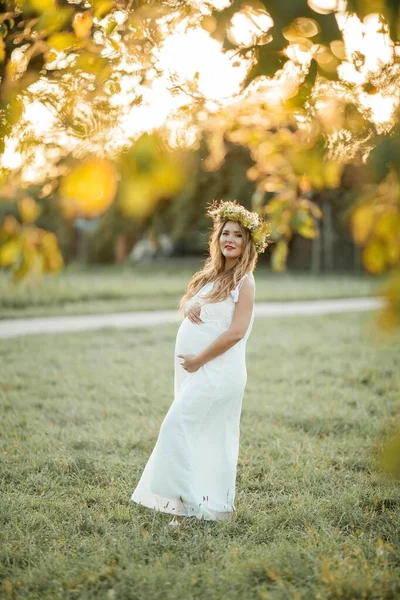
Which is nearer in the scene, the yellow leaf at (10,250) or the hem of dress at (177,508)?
the yellow leaf at (10,250)

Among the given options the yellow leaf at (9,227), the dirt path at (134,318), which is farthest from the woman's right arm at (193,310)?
the dirt path at (134,318)

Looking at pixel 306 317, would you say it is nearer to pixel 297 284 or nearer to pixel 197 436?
pixel 297 284

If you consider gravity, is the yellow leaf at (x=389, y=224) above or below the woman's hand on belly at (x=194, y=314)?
above

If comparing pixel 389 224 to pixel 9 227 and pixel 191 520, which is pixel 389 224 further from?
pixel 191 520

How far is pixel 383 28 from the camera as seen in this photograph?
7.75ft

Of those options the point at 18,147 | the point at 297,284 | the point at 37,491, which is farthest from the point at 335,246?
the point at 18,147

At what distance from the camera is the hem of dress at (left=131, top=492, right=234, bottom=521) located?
4098mm

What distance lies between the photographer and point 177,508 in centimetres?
412

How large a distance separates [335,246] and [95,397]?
83.4ft

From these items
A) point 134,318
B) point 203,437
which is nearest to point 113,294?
point 134,318

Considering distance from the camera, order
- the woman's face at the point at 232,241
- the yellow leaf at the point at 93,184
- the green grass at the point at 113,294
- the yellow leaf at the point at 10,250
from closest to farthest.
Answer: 1. the yellow leaf at the point at 93,184
2. the yellow leaf at the point at 10,250
3. the woman's face at the point at 232,241
4. the green grass at the point at 113,294

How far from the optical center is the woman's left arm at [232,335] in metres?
4.08

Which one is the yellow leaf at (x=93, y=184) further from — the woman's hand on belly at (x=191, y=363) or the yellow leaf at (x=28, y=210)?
the woman's hand on belly at (x=191, y=363)

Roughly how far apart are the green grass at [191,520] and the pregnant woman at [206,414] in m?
0.17
